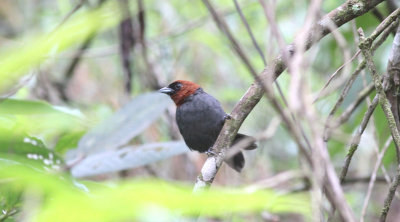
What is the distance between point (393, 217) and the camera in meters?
5.02

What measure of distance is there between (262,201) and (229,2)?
486 cm

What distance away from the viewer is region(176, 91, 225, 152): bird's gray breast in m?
3.96

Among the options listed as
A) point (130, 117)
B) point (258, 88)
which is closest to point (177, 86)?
point (130, 117)

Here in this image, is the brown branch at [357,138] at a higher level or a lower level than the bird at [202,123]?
lower

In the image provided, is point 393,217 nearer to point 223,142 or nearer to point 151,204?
point 223,142

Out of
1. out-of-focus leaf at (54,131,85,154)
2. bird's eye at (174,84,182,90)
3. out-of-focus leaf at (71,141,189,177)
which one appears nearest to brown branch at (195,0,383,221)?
out-of-focus leaf at (71,141,189,177)

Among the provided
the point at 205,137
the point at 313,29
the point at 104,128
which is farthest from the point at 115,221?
the point at 205,137

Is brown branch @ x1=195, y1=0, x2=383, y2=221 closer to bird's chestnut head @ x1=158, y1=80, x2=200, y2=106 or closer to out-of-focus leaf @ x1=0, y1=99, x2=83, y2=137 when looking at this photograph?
out-of-focus leaf @ x1=0, y1=99, x2=83, y2=137

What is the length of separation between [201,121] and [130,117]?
3.19 feet

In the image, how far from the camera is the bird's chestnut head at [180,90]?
4202 millimetres

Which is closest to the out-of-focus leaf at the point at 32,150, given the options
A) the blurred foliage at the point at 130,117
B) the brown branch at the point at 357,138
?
the blurred foliage at the point at 130,117

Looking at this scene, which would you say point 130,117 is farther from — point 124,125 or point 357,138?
point 357,138

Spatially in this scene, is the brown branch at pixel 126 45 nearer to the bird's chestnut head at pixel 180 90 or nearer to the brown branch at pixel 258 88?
the bird's chestnut head at pixel 180 90

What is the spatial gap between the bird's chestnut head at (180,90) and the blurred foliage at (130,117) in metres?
0.38
